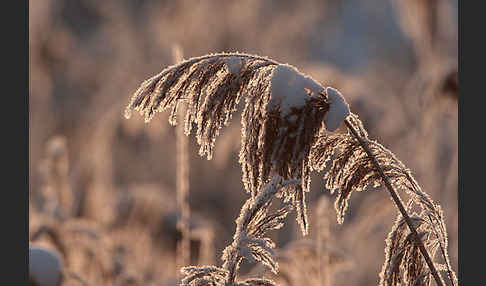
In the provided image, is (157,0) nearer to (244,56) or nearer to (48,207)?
(48,207)

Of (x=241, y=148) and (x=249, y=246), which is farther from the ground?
(x=241, y=148)

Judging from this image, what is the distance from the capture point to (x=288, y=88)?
71.5 inches

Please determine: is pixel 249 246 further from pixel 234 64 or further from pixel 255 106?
pixel 234 64

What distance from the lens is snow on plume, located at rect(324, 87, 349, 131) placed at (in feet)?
6.00

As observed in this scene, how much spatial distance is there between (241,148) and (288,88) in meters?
0.21

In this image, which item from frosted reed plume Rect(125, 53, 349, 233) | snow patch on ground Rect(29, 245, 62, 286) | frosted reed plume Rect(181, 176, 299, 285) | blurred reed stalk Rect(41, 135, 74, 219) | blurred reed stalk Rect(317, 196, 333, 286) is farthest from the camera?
blurred reed stalk Rect(41, 135, 74, 219)

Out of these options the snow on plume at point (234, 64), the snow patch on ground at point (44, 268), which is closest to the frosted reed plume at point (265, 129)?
the snow on plume at point (234, 64)

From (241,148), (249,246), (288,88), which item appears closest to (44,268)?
(249,246)

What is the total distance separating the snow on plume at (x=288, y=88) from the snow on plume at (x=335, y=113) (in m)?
0.05

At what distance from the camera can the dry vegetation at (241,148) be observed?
1.88 m

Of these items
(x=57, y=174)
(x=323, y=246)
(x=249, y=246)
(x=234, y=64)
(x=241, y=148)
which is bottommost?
(x=249, y=246)

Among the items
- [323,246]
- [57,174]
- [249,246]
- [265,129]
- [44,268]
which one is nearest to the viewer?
[265,129]

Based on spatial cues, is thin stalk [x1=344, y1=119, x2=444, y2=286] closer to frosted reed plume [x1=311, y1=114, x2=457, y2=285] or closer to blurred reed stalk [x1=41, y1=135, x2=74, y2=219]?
frosted reed plume [x1=311, y1=114, x2=457, y2=285]

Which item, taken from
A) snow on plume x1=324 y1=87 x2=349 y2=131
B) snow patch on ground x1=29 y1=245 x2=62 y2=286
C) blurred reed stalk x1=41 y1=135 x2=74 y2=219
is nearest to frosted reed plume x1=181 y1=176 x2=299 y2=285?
snow on plume x1=324 y1=87 x2=349 y2=131
